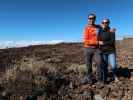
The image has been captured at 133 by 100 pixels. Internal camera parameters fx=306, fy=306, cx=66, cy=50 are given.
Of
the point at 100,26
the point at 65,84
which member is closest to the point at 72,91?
the point at 65,84

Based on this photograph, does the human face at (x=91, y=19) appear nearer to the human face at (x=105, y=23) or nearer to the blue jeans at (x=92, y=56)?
the human face at (x=105, y=23)

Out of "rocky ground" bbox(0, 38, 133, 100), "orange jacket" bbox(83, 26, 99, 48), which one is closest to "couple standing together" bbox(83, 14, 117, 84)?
"orange jacket" bbox(83, 26, 99, 48)

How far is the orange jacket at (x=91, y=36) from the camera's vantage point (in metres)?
9.23

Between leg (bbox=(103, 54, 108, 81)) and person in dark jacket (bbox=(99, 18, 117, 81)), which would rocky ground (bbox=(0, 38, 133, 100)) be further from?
person in dark jacket (bbox=(99, 18, 117, 81))

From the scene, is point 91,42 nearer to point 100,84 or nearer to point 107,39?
point 107,39

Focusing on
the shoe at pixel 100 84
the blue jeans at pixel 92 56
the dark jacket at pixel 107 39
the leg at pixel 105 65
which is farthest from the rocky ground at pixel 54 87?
the dark jacket at pixel 107 39

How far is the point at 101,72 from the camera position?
31.3 feet

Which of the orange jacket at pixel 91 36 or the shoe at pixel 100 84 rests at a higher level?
the orange jacket at pixel 91 36

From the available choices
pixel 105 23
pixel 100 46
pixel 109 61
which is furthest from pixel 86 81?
pixel 105 23

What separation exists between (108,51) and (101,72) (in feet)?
2.36

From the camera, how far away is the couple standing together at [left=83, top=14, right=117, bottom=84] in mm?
9297

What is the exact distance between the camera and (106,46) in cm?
964

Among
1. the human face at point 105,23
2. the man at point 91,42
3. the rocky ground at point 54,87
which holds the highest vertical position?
the human face at point 105,23

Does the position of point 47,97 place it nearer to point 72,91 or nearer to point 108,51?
A: point 72,91
